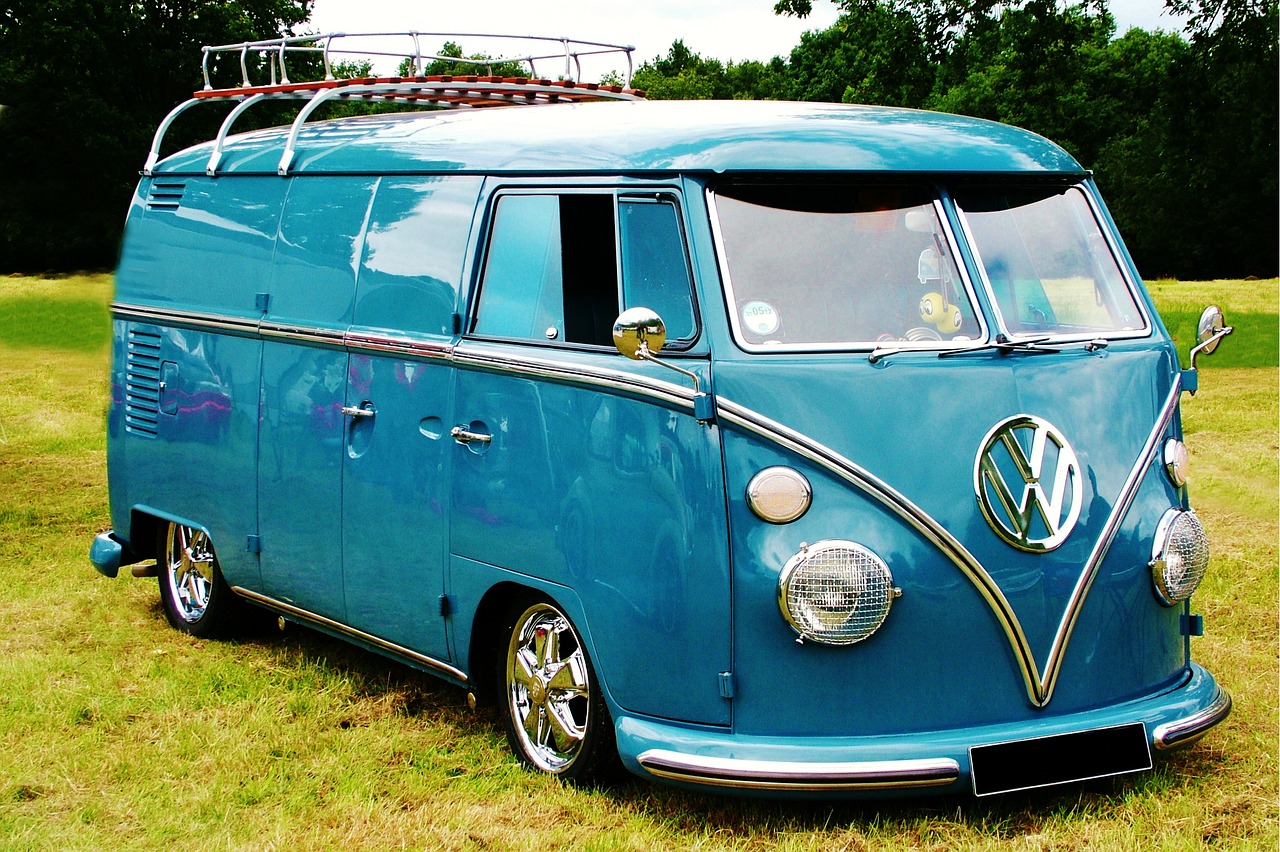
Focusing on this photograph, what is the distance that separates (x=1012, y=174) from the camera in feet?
16.9

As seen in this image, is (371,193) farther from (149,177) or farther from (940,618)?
(940,618)

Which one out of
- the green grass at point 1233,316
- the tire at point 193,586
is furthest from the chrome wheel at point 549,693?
the green grass at point 1233,316

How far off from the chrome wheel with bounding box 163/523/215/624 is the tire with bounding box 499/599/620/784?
2.57 metres

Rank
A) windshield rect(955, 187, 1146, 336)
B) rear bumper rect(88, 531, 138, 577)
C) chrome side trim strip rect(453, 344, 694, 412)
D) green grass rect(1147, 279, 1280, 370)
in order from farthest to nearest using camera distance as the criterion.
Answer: green grass rect(1147, 279, 1280, 370), rear bumper rect(88, 531, 138, 577), windshield rect(955, 187, 1146, 336), chrome side trim strip rect(453, 344, 694, 412)

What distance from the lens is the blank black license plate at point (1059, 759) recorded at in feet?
14.8

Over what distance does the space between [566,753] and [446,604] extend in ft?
2.58

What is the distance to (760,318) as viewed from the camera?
473 centimetres

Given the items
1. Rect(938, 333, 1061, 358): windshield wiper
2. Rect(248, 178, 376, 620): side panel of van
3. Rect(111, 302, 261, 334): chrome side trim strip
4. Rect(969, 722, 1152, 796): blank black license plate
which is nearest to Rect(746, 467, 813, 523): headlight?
Rect(938, 333, 1061, 358): windshield wiper

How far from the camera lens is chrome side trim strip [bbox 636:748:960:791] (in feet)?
14.5

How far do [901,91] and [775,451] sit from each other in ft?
78.4

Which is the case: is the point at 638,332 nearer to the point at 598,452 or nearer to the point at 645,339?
the point at 645,339

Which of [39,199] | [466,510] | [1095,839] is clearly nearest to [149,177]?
[466,510]

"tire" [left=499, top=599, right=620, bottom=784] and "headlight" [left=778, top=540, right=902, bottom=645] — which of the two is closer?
"headlight" [left=778, top=540, right=902, bottom=645]

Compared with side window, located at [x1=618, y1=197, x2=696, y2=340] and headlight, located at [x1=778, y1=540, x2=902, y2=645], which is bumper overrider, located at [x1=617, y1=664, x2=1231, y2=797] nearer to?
headlight, located at [x1=778, y1=540, x2=902, y2=645]
